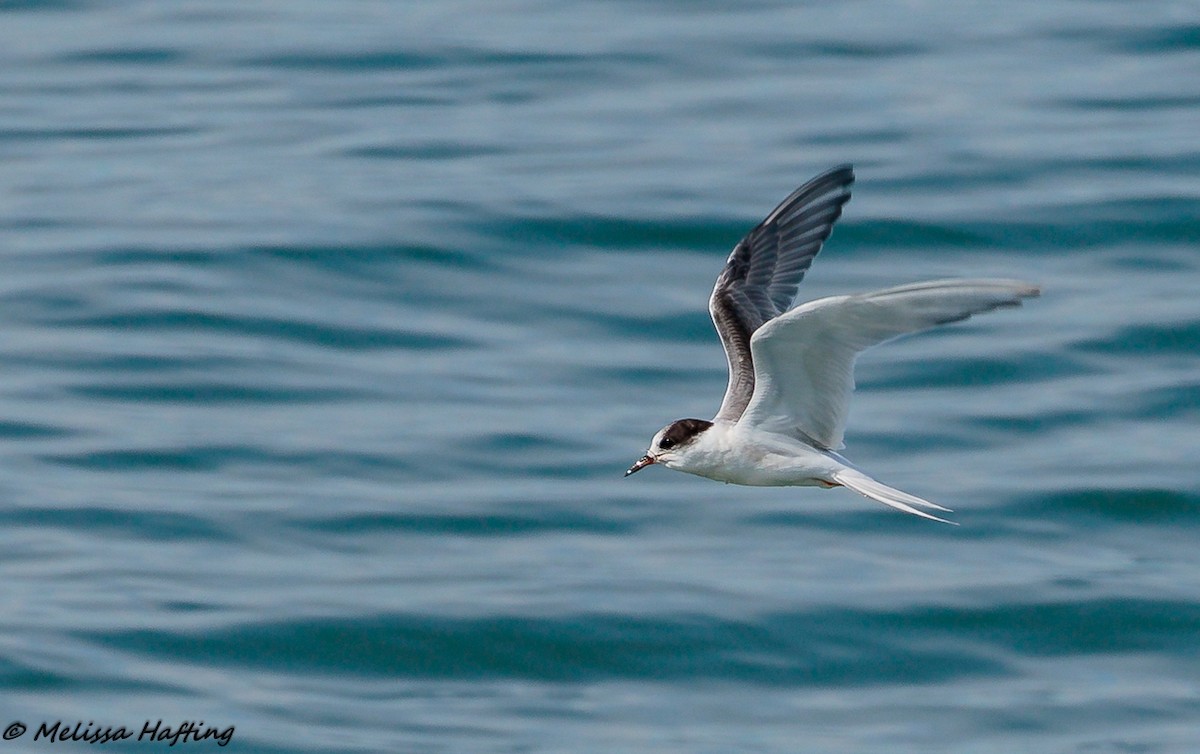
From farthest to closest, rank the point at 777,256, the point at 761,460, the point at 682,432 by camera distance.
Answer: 1. the point at 777,256
2. the point at 682,432
3. the point at 761,460

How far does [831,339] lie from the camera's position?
9.83 m

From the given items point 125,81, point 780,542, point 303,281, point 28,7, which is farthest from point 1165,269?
point 28,7

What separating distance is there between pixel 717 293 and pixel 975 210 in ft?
35.7

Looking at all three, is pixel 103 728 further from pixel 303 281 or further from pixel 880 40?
pixel 880 40

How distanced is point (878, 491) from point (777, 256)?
106 inches

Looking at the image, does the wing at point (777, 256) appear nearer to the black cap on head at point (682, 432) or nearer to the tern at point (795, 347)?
the tern at point (795, 347)

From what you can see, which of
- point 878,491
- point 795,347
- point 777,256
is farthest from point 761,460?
point 777,256

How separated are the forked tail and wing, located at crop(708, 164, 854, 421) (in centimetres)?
157

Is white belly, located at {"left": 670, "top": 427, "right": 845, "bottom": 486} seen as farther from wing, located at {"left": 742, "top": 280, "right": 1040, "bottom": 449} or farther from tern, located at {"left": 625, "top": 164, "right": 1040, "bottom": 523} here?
wing, located at {"left": 742, "top": 280, "right": 1040, "bottom": 449}

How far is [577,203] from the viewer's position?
22266mm

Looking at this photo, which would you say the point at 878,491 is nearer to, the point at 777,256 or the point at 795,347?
the point at 795,347

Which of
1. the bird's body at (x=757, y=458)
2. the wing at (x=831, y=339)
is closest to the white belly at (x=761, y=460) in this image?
the bird's body at (x=757, y=458)

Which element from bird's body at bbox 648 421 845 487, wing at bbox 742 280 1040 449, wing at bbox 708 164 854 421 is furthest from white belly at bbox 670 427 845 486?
wing at bbox 708 164 854 421

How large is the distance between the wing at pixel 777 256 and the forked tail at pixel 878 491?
157 centimetres
